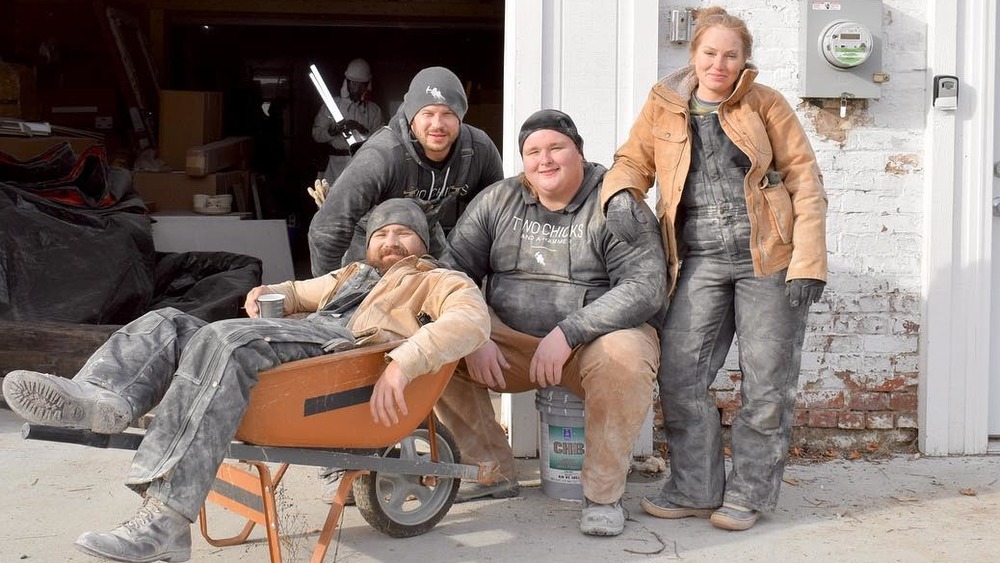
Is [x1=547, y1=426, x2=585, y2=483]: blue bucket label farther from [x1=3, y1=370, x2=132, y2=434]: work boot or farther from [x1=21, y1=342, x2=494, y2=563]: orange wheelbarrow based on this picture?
[x1=3, y1=370, x2=132, y2=434]: work boot

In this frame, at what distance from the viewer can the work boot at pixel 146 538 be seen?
9.57 feet

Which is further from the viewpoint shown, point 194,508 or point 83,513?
point 83,513

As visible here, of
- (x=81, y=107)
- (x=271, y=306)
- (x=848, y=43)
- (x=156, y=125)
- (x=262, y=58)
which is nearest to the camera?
(x=271, y=306)

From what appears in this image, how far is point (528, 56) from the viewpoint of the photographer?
4824mm

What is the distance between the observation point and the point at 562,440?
14.1 feet

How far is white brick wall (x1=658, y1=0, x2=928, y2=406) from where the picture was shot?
191 inches

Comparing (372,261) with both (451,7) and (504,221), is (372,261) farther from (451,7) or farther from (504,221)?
(451,7)

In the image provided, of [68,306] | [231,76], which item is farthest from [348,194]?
[231,76]

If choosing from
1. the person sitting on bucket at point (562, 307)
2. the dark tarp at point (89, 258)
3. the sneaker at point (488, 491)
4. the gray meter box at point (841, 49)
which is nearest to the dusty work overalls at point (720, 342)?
the person sitting on bucket at point (562, 307)

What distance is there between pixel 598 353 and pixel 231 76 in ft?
38.2

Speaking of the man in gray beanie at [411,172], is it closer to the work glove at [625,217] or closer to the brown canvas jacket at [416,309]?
the brown canvas jacket at [416,309]

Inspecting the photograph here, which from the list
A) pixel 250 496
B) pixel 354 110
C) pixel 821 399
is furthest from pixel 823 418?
pixel 354 110

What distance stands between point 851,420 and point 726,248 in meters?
1.44

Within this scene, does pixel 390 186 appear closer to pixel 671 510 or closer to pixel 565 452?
pixel 565 452
